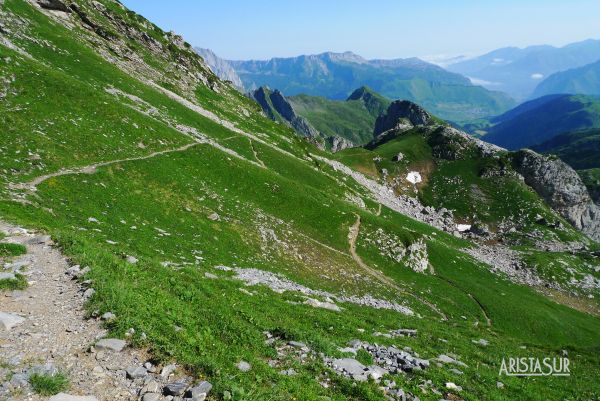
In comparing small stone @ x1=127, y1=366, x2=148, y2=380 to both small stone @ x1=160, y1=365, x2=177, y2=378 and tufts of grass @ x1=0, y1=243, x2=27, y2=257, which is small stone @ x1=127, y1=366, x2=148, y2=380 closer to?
small stone @ x1=160, y1=365, x2=177, y2=378

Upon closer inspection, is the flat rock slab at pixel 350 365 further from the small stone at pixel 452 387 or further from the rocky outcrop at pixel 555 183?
the rocky outcrop at pixel 555 183

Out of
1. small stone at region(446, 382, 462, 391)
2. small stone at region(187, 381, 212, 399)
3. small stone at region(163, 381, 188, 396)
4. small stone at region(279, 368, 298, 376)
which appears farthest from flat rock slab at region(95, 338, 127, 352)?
small stone at region(446, 382, 462, 391)

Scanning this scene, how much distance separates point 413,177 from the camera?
129500 mm

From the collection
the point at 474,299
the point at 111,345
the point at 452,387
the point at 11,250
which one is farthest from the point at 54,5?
the point at 452,387

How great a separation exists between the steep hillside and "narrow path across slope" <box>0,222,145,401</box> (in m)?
0.07

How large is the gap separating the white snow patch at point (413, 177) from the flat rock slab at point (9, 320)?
12336 cm

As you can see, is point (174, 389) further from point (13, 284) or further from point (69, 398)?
point (13, 284)

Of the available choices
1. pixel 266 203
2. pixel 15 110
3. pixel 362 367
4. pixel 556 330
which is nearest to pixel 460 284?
pixel 556 330

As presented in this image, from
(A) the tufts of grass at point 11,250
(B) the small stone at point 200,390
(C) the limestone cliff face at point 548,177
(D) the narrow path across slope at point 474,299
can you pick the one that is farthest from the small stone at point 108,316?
(C) the limestone cliff face at point 548,177

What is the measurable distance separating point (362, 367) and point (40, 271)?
15.4m

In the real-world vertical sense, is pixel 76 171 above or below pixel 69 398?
above

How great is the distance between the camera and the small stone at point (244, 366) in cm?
1388

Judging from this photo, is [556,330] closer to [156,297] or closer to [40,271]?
[156,297]

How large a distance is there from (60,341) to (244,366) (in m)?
6.23
